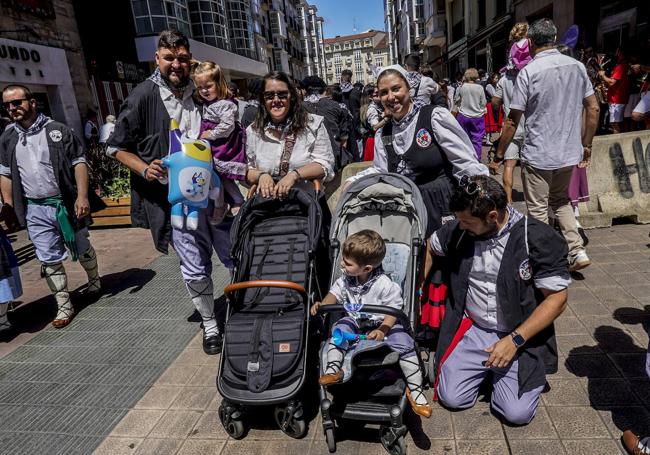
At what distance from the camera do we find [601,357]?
10.1 ft

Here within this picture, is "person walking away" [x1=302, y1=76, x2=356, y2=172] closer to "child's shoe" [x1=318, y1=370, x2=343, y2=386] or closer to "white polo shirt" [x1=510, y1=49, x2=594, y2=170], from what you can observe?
"white polo shirt" [x1=510, y1=49, x2=594, y2=170]

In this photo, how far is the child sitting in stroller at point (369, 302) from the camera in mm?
2445

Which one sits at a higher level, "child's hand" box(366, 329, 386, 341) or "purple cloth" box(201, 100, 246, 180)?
"purple cloth" box(201, 100, 246, 180)

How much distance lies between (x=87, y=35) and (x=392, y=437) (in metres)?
16.2

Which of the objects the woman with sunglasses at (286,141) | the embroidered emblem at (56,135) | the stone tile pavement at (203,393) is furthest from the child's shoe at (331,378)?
the embroidered emblem at (56,135)

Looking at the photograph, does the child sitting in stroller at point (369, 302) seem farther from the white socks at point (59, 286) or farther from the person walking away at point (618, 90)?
the person walking away at point (618, 90)

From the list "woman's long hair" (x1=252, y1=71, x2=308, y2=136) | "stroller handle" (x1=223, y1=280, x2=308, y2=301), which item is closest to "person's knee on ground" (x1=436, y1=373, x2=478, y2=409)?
"stroller handle" (x1=223, y1=280, x2=308, y2=301)

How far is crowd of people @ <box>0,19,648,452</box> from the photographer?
257cm

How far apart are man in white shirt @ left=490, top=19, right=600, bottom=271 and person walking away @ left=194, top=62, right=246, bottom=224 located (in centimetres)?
257

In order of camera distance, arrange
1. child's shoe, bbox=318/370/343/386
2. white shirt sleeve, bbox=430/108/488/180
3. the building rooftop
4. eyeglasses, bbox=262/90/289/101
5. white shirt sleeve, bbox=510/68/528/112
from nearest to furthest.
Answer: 1. child's shoe, bbox=318/370/343/386
2. white shirt sleeve, bbox=430/108/488/180
3. eyeglasses, bbox=262/90/289/101
4. white shirt sleeve, bbox=510/68/528/112
5. the building rooftop

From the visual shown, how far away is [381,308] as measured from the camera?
8.01 feet

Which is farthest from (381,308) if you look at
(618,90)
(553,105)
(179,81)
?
(618,90)

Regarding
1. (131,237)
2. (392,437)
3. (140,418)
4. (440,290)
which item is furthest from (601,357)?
(131,237)

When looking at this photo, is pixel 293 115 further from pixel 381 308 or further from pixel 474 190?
pixel 381 308
